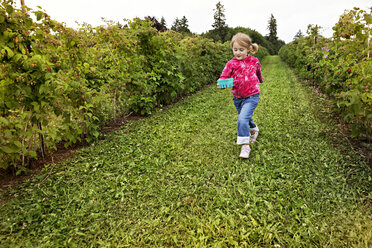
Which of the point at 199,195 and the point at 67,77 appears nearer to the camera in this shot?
the point at 199,195

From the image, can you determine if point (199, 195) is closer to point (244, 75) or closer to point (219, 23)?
point (244, 75)

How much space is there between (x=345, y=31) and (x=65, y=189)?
468cm

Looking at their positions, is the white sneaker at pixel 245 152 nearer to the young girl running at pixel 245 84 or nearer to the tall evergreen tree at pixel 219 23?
the young girl running at pixel 245 84

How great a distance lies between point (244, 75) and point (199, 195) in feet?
6.25

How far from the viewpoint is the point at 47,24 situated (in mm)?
2656

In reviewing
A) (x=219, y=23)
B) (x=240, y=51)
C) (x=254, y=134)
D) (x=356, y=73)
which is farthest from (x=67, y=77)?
(x=219, y=23)

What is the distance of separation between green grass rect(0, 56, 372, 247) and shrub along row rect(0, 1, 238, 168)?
0.59 meters

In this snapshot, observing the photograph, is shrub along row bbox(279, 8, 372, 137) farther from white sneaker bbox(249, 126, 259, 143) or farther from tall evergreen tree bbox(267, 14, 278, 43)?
tall evergreen tree bbox(267, 14, 278, 43)

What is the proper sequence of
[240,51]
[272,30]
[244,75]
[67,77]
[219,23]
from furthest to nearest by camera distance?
1. [272,30]
2. [219,23]
3. [244,75]
4. [240,51]
5. [67,77]

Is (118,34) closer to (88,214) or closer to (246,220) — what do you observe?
(88,214)

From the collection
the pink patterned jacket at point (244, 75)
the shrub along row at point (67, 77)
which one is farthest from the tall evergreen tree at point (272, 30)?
the pink patterned jacket at point (244, 75)

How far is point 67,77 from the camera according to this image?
2811mm

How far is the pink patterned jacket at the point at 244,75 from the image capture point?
3139mm

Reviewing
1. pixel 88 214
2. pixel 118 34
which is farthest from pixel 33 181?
pixel 118 34
